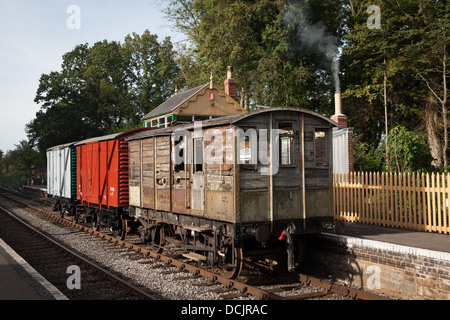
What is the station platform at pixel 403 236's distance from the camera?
8.62 metres

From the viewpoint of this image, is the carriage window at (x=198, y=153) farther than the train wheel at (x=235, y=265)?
Yes

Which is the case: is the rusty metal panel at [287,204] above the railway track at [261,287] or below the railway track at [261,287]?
above

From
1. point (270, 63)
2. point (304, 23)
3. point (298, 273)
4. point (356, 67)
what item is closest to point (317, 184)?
point (298, 273)

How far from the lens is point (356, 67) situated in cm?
2817

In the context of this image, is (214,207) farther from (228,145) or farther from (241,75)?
(241,75)

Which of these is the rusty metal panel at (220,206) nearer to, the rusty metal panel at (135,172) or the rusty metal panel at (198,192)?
the rusty metal panel at (198,192)

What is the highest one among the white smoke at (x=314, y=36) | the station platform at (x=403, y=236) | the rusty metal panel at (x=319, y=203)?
the white smoke at (x=314, y=36)

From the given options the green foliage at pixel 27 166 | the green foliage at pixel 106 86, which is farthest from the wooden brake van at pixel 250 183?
the green foliage at pixel 27 166

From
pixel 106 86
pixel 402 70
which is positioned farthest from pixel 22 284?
pixel 106 86

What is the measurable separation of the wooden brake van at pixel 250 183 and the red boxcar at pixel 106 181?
11.4ft

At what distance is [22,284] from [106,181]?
664 cm

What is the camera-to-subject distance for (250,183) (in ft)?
25.7

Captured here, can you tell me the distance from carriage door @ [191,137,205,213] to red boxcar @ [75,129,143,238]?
456 cm
